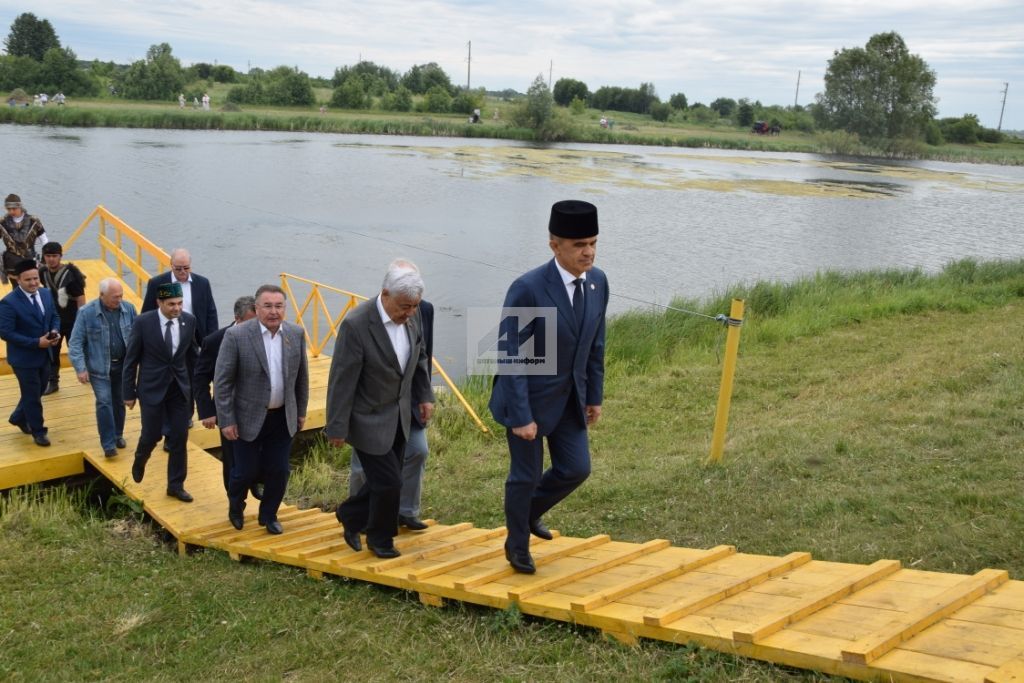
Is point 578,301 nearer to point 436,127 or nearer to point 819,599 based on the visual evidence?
point 819,599

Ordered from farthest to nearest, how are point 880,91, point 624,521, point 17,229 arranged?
1. point 880,91
2. point 17,229
3. point 624,521

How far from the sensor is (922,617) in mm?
3635

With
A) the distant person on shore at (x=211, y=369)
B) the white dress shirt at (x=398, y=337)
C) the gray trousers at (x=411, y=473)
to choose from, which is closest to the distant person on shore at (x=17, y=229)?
the distant person on shore at (x=211, y=369)

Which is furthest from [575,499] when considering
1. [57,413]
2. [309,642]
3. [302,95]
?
[302,95]

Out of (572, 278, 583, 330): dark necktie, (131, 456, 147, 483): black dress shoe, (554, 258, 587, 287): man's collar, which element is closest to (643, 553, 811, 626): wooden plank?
(572, 278, 583, 330): dark necktie

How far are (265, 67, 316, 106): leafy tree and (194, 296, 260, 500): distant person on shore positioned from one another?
68551mm

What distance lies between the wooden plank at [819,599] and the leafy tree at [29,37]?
9158 cm

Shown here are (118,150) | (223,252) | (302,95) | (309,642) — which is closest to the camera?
(309,642)

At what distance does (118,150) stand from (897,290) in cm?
3119

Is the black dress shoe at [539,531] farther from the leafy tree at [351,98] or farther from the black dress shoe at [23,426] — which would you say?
the leafy tree at [351,98]

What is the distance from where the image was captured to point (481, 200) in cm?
3095

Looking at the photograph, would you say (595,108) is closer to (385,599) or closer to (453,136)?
(453,136)

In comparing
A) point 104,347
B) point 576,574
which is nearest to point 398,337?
point 576,574

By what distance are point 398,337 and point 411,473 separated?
44.3 inches
